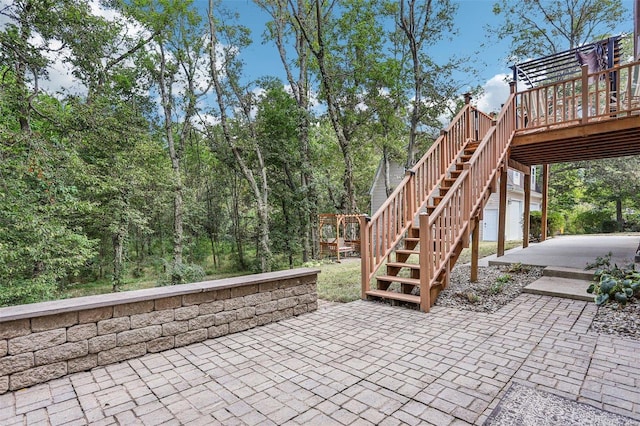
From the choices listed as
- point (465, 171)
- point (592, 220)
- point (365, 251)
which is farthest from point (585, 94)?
point (592, 220)

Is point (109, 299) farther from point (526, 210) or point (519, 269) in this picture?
point (526, 210)

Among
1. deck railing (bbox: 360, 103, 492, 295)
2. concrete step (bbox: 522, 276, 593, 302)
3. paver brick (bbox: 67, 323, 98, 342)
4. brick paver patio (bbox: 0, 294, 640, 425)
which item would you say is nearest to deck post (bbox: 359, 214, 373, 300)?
→ deck railing (bbox: 360, 103, 492, 295)

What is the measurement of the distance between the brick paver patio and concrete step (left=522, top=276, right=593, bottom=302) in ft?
3.67

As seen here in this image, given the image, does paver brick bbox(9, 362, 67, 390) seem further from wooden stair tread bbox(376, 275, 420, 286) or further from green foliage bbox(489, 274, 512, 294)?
green foliage bbox(489, 274, 512, 294)

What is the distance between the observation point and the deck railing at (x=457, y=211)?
4426 mm

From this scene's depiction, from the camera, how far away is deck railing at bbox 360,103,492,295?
5.09m

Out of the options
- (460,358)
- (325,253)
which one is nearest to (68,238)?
(460,358)

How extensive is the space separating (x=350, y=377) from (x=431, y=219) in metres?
2.43

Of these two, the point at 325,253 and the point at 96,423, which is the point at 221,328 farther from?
the point at 325,253

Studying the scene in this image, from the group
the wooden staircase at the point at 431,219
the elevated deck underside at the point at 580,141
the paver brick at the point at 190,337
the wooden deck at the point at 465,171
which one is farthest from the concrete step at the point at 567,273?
the paver brick at the point at 190,337

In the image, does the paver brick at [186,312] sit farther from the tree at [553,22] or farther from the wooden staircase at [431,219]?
the tree at [553,22]

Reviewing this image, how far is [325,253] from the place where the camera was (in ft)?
45.4

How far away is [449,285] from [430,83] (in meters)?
8.15

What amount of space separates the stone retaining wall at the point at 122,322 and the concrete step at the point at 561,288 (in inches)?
153
